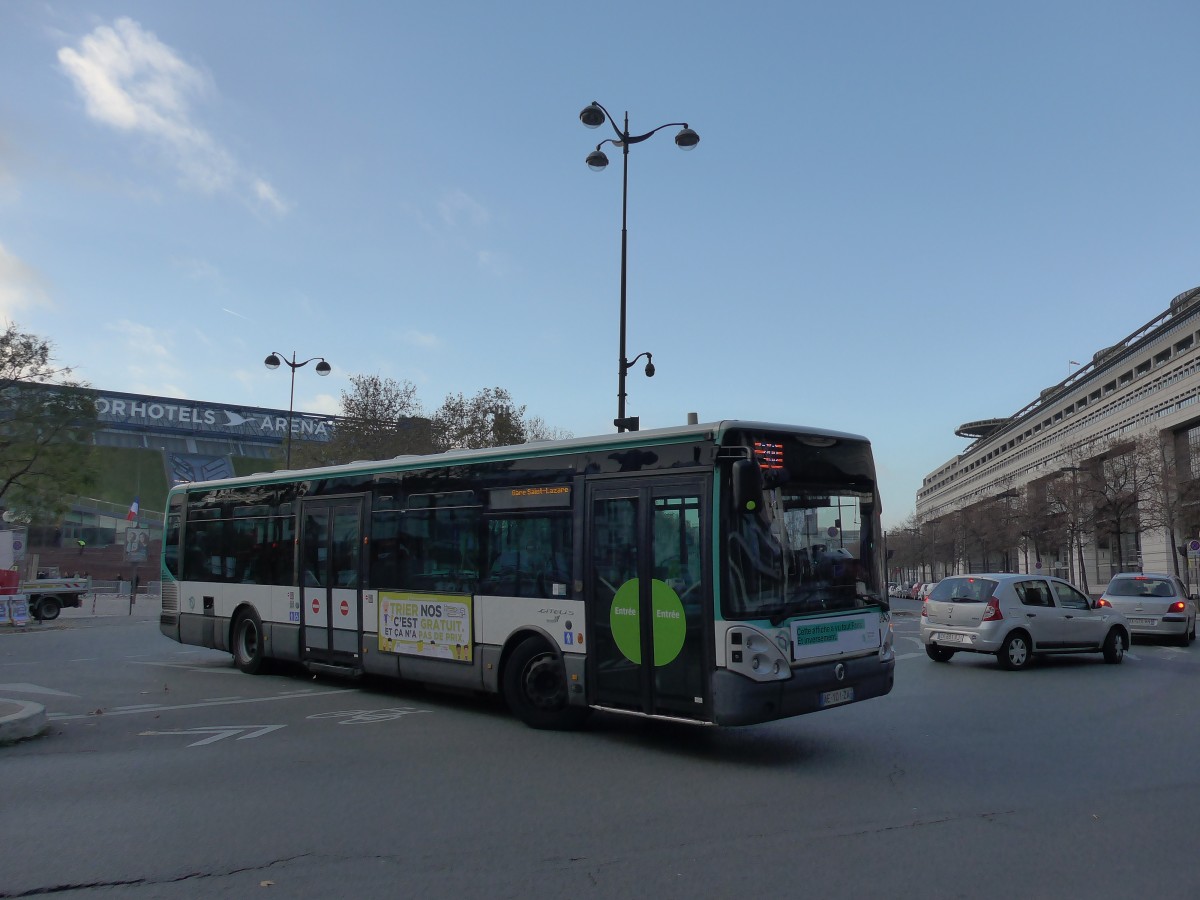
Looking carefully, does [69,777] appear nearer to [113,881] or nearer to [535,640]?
[113,881]

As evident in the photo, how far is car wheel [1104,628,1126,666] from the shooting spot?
55.8ft

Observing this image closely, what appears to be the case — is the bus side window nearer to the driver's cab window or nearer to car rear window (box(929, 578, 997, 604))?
car rear window (box(929, 578, 997, 604))

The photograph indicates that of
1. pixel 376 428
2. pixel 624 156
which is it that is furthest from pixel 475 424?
pixel 624 156

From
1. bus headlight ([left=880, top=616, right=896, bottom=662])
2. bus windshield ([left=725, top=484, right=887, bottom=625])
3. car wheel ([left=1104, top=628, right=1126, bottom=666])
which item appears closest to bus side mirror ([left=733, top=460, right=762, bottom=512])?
bus windshield ([left=725, top=484, right=887, bottom=625])

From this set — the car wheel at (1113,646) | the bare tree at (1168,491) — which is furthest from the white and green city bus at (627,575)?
the bare tree at (1168,491)

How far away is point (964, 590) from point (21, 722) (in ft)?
44.7

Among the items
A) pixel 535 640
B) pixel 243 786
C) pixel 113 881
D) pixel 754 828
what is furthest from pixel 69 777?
pixel 754 828

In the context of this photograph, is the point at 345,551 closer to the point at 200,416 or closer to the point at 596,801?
the point at 596,801

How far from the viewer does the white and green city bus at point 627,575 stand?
27.6ft

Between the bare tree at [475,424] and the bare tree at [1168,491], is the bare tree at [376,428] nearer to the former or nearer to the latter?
the bare tree at [475,424]

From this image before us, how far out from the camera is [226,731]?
9.99 metres

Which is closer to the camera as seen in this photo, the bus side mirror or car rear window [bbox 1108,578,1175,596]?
the bus side mirror

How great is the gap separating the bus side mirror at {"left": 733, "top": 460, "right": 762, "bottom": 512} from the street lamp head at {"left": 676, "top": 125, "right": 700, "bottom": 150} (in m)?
12.9

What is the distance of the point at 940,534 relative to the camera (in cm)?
10756
